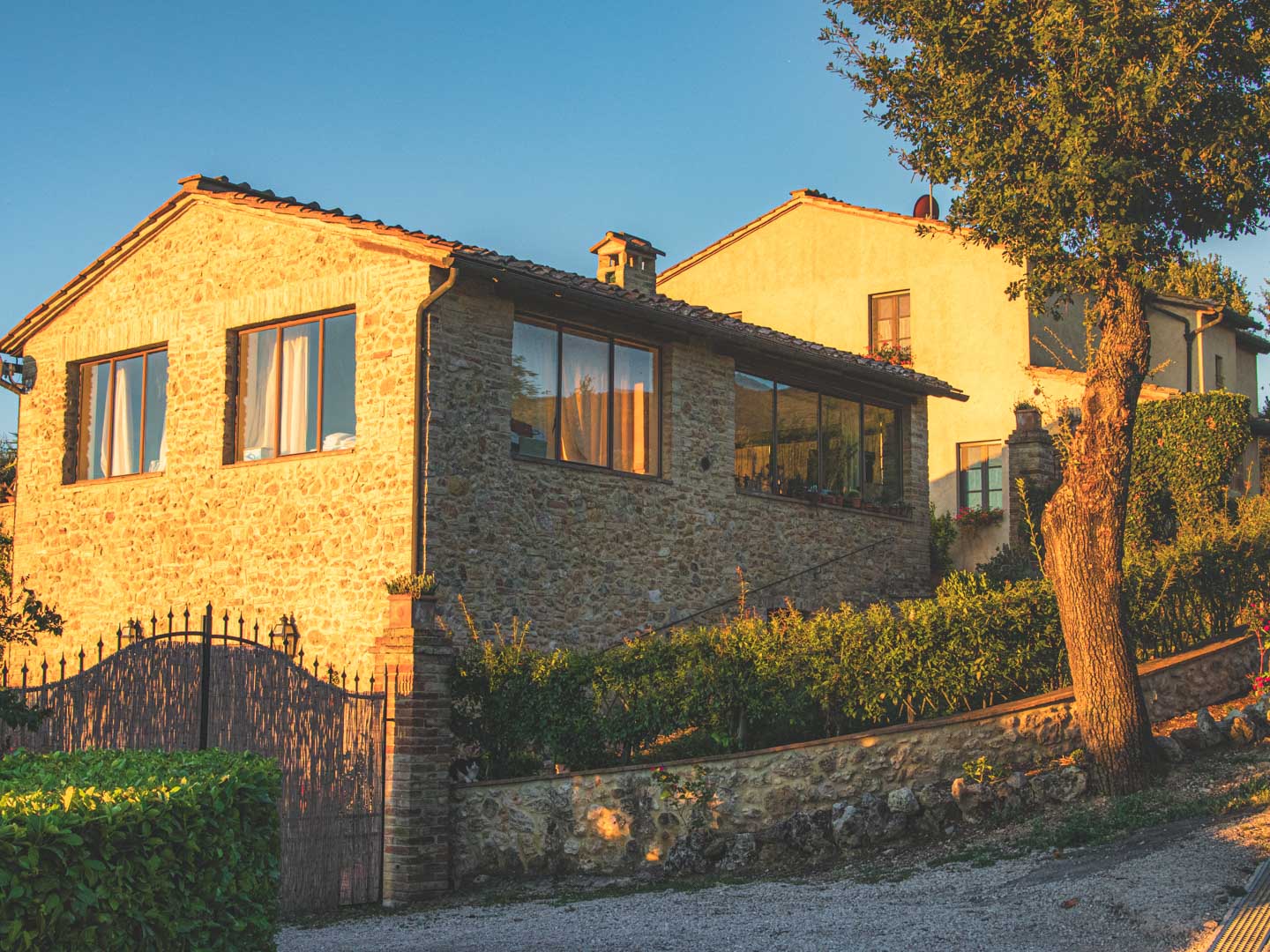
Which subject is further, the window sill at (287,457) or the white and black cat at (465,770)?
the window sill at (287,457)

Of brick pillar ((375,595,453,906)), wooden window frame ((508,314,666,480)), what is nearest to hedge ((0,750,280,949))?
brick pillar ((375,595,453,906))

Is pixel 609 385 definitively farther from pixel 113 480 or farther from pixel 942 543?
pixel 942 543

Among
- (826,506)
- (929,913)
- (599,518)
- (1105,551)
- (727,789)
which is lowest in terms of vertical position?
(929,913)

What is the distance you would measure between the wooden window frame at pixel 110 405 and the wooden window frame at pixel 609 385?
5105mm

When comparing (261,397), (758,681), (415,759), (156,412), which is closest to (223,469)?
(261,397)

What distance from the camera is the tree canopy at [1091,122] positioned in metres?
10.0

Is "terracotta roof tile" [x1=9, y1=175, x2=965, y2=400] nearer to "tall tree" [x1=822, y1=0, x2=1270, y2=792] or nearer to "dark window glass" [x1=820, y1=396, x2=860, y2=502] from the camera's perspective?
"dark window glass" [x1=820, y1=396, x2=860, y2=502]

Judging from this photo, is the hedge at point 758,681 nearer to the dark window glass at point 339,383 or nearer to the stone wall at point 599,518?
the stone wall at point 599,518

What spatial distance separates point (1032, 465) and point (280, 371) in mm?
11776

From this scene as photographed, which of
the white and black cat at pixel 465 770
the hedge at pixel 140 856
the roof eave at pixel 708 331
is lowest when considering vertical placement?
the white and black cat at pixel 465 770

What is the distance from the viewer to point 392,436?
45.8 feet

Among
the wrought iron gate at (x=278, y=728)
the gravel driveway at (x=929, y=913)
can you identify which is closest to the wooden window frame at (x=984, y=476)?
the gravel driveway at (x=929, y=913)

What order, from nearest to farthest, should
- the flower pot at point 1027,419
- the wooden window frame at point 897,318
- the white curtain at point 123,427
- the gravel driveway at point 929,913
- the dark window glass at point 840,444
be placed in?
the gravel driveway at point 929,913
the white curtain at point 123,427
the dark window glass at point 840,444
the flower pot at point 1027,419
the wooden window frame at point 897,318

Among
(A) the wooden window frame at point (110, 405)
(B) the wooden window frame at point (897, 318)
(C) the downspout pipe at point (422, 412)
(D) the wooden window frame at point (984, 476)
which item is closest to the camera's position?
(C) the downspout pipe at point (422, 412)
